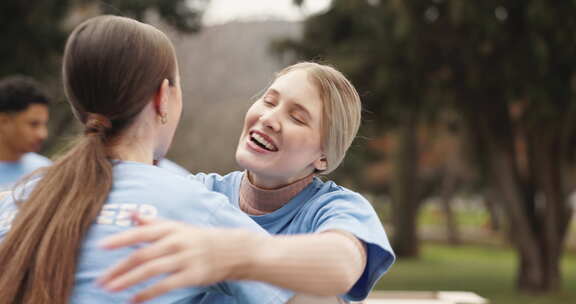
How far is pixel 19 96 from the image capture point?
18.2 ft

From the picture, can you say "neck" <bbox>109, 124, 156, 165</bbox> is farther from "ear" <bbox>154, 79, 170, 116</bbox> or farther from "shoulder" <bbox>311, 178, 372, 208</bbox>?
"shoulder" <bbox>311, 178, 372, 208</bbox>

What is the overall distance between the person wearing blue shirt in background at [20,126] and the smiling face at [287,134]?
3.11 m

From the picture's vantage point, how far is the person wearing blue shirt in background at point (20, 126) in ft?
16.7

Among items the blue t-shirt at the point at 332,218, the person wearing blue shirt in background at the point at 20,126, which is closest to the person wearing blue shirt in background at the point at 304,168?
the blue t-shirt at the point at 332,218

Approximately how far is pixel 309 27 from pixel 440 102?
3.14 metres

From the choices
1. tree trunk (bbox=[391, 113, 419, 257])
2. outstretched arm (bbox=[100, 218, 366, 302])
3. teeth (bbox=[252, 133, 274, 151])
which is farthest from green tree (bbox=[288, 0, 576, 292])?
outstretched arm (bbox=[100, 218, 366, 302])

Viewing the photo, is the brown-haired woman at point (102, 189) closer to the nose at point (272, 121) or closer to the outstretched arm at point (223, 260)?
the outstretched arm at point (223, 260)

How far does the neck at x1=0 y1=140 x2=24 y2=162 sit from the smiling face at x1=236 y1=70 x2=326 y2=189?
3.28 m

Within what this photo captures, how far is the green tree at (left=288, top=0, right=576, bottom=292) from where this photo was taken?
1052 cm

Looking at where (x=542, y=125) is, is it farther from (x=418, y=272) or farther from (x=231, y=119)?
(x=231, y=119)

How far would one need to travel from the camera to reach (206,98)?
25250 mm

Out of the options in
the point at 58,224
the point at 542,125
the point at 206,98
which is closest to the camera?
the point at 58,224

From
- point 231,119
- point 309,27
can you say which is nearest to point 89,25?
point 309,27

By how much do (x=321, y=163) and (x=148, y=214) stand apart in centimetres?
83
